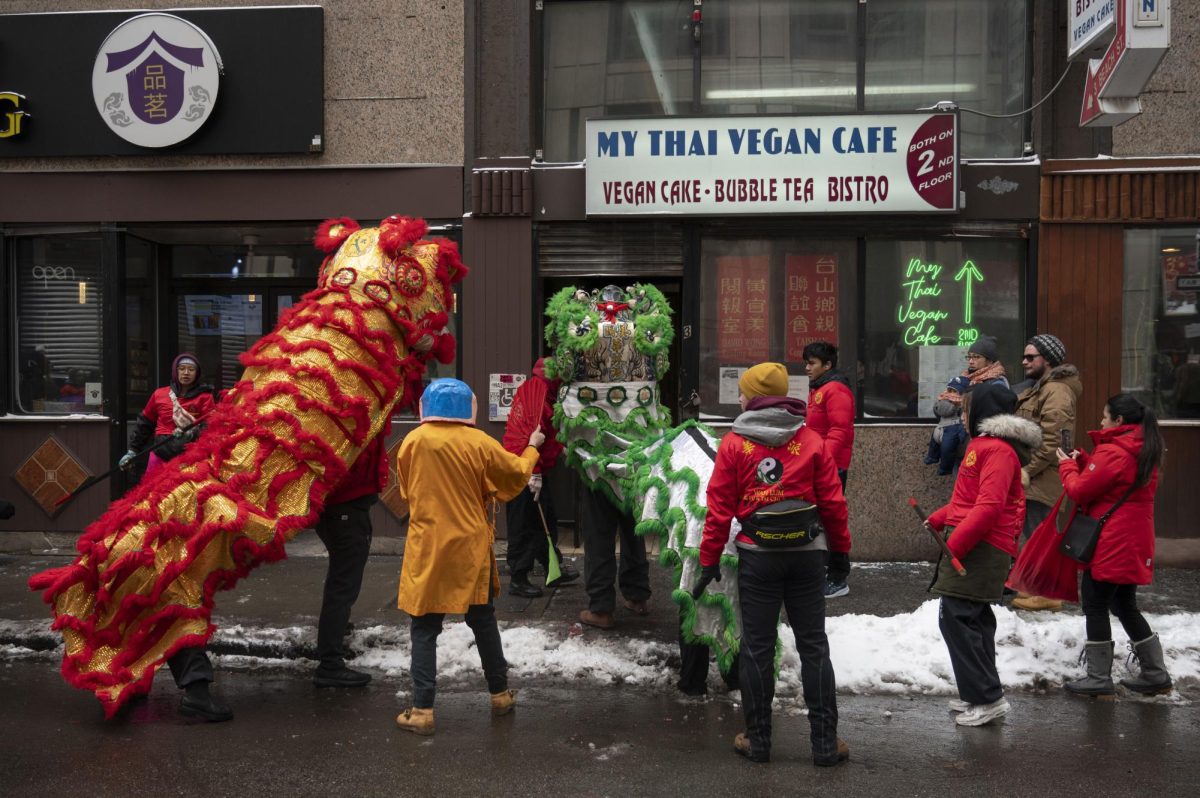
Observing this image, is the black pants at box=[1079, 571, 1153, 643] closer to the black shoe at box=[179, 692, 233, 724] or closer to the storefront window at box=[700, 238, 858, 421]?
the storefront window at box=[700, 238, 858, 421]

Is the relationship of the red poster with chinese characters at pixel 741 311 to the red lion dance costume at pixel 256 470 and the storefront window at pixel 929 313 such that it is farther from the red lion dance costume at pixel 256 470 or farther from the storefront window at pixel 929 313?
the red lion dance costume at pixel 256 470

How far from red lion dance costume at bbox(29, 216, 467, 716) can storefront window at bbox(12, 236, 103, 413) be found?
193 inches

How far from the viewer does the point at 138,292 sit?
10094mm

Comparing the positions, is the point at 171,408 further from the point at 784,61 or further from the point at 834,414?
the point at 784,61

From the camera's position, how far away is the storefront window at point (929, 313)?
9188mm

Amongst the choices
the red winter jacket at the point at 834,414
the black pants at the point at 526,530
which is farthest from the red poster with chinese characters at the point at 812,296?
the black pants at the point at 526,530

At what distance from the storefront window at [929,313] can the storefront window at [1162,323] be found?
0.93m

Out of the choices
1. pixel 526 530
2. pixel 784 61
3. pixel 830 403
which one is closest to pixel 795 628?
pixel 830 403

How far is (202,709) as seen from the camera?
5.16 meters

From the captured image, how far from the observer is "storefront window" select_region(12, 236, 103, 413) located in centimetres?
978

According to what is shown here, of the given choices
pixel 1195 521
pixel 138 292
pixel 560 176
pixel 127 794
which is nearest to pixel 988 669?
pixel 127 794

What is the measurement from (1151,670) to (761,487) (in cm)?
277

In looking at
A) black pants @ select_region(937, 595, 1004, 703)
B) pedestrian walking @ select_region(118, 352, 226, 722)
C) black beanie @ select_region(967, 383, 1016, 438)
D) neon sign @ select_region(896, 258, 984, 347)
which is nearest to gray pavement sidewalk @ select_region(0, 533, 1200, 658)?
pedestrian walking @ select_region(118, 352, 226, 722)

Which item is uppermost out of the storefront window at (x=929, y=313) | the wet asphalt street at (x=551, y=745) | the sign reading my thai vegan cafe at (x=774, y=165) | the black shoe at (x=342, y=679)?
the sign reading my thai vegan cafe at (x=774, y=165)
